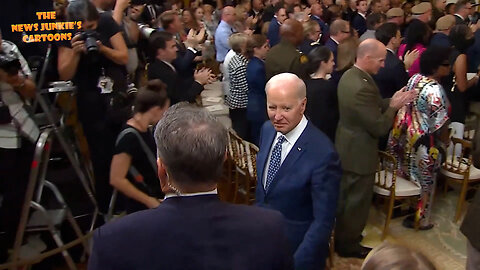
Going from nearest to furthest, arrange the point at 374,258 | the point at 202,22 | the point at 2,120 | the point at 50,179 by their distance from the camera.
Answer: the point at 374,258 → the point at 2,120 → the point at 50,179 → the point at 202,22

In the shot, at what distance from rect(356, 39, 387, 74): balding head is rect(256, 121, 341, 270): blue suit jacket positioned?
1.26 meters

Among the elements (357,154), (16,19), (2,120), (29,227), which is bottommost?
(29,227)

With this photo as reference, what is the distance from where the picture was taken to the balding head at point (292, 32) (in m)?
4.64

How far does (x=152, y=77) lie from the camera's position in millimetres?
3861

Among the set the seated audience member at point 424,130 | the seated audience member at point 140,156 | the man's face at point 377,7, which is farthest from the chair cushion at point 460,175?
the man's face at point 377,7

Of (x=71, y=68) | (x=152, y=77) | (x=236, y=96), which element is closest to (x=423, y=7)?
(x=236, y=96)

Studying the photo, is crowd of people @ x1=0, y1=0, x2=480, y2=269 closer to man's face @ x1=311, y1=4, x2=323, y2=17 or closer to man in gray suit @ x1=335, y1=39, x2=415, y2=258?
man in gray suit @ x1=335, y1=39, x2=415, y2=258

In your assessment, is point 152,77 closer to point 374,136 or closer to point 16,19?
point 16,19

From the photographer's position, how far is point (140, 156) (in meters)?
2.77

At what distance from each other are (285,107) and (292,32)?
241cm

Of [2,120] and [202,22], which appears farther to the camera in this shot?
[202,22]

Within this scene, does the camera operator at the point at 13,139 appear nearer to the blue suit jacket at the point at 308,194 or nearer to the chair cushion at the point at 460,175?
the blue suit jacket at the point at 308,194

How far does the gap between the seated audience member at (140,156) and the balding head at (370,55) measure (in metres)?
1.34

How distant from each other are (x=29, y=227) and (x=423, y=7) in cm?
505
